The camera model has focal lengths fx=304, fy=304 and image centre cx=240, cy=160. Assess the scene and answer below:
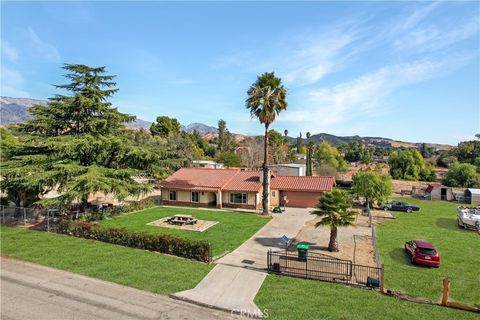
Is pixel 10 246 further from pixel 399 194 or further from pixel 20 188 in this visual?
pixel 399 194

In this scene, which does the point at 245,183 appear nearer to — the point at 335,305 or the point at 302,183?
the point at 302,183

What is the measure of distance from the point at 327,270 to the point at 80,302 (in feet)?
40.9

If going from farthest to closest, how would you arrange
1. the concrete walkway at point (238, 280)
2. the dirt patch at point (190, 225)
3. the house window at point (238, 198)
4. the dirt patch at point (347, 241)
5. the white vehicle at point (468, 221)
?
the house window at point (238, 198), the white vehicle at point (468, 221), the dirt patch at point (190, 225), the dirt patch at point (347, 241), the concrete walkway at point (238, 280)

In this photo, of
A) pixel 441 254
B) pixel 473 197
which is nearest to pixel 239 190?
pixel 441 254

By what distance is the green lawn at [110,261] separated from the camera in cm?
1576

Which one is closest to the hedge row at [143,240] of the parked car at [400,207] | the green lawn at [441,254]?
the green lawn at [441,254]

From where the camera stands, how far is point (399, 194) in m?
53.9

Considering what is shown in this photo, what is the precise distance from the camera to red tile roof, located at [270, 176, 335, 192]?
3722 centimetres

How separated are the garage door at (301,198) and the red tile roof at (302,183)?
2.33ft

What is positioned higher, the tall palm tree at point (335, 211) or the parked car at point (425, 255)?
the tall palm tree at point (335, 211)

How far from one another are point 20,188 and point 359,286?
29433 millimetres

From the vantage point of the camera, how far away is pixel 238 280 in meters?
16.1

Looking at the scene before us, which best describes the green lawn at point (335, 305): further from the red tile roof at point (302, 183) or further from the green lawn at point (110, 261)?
the red tile roof at point (302, 183)

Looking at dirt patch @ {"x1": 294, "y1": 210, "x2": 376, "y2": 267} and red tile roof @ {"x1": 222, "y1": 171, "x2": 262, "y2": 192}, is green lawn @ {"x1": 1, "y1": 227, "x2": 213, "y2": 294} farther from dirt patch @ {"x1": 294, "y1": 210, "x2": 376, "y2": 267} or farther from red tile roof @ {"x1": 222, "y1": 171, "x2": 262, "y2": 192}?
red tile roof @ {"x1": 222, "y1": 171, "x2": 262, "y2": 192}
